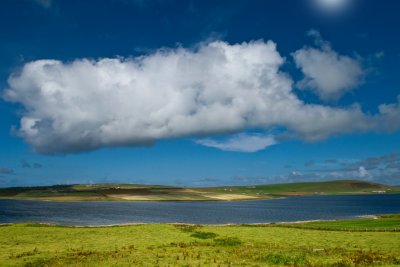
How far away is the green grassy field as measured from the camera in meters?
38.8

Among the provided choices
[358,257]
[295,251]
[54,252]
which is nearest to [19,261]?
[54,252]

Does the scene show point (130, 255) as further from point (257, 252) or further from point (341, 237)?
point (341, 237)

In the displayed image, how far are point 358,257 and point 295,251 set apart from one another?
706cm

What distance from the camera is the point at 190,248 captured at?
4841cm

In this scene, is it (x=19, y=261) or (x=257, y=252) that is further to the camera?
(x=257, y=252)

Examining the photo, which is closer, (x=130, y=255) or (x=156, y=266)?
(x=156, y=266)

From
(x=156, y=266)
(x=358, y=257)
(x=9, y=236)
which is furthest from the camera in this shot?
(x=9, y=236)

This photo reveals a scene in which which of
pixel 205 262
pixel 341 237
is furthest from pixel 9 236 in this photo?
pixel 341 237

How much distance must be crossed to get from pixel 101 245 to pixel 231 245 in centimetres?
1608

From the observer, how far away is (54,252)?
46312 mm

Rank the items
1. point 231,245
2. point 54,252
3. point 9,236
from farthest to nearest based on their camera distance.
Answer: point 9,236 < point 231,245 < point 54,252

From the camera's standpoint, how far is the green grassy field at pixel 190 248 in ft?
127

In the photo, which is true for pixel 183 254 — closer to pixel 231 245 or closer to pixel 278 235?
pixel 231 245

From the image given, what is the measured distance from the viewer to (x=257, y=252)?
44156 mm
